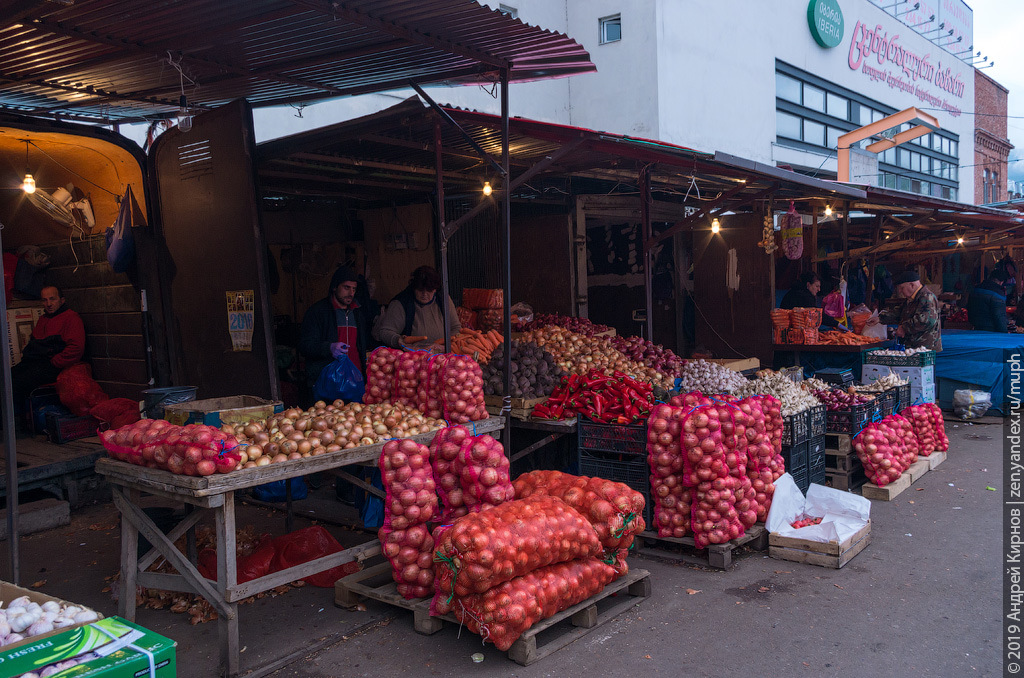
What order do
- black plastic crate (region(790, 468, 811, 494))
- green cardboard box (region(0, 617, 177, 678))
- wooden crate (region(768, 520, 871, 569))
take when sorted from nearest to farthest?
1. green cardboard box (region(0, 617, 177, 678))
2. wooden crate (region(768, 520, 871, 569))
3. black plastic crate (region(790, 468, 811, 494))

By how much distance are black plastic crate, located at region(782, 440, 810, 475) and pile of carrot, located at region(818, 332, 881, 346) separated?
4.98m

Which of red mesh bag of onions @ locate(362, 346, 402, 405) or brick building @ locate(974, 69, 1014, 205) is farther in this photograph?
brick building @ locate(974, 69, 1014, 205)

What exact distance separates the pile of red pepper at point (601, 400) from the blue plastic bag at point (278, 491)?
2663 millimetres

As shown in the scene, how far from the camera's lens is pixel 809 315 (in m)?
11.2

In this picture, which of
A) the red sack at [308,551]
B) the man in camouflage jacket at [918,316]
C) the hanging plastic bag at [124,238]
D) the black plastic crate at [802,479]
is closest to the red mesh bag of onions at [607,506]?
the red sack at [308,551]

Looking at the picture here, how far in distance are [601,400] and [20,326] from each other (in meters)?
7.98

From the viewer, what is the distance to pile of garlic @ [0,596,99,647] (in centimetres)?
251

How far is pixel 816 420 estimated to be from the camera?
671 centimetres

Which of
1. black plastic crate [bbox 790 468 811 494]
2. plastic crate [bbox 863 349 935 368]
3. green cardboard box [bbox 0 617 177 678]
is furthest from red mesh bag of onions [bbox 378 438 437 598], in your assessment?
plastic crate [bbox 863 349 935 368]

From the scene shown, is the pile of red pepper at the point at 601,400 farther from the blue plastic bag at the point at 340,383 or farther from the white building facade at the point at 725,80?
the white building facade at the point at 725,80

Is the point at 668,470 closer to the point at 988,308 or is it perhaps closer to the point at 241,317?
the point at 241,317

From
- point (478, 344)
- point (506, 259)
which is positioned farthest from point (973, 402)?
point (506, 259)

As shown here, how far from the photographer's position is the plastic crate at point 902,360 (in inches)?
364

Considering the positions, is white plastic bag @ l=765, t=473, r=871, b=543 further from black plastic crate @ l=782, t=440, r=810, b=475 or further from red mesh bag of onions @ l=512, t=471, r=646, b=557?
red mesh bag of onions @ l=512, t=471, r=646, b=557
